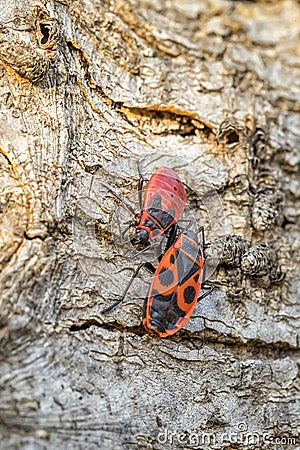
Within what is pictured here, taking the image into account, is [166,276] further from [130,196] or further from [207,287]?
[130,196]

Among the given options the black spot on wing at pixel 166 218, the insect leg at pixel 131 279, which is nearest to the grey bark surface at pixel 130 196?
the insect leg at pixel 131 279

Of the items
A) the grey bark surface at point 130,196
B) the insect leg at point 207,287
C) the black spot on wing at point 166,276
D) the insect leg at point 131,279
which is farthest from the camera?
the insect leg at point 207,287

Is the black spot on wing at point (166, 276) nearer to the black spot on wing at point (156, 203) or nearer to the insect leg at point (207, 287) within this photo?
the insect leg at point (207, 287)

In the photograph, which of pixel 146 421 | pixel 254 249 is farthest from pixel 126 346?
pixel 254 249

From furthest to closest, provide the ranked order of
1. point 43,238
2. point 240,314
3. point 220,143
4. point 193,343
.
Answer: point 220,143 < point 240,314 < point 193,343 < point 43,238

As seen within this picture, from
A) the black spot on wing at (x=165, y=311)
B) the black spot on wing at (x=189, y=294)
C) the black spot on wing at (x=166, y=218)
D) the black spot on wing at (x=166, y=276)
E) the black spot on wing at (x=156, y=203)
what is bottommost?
the black spot on wing at (x=165, y=311)

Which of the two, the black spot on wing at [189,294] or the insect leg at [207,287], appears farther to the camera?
the insect leg at [207,287]

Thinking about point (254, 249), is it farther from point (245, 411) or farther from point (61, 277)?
point (61, 277)

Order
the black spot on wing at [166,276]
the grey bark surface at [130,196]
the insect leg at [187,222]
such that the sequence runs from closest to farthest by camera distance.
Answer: the grey bark surface at [130,196], the black spot on wing at [166,276], the insect leg at [187,222]
